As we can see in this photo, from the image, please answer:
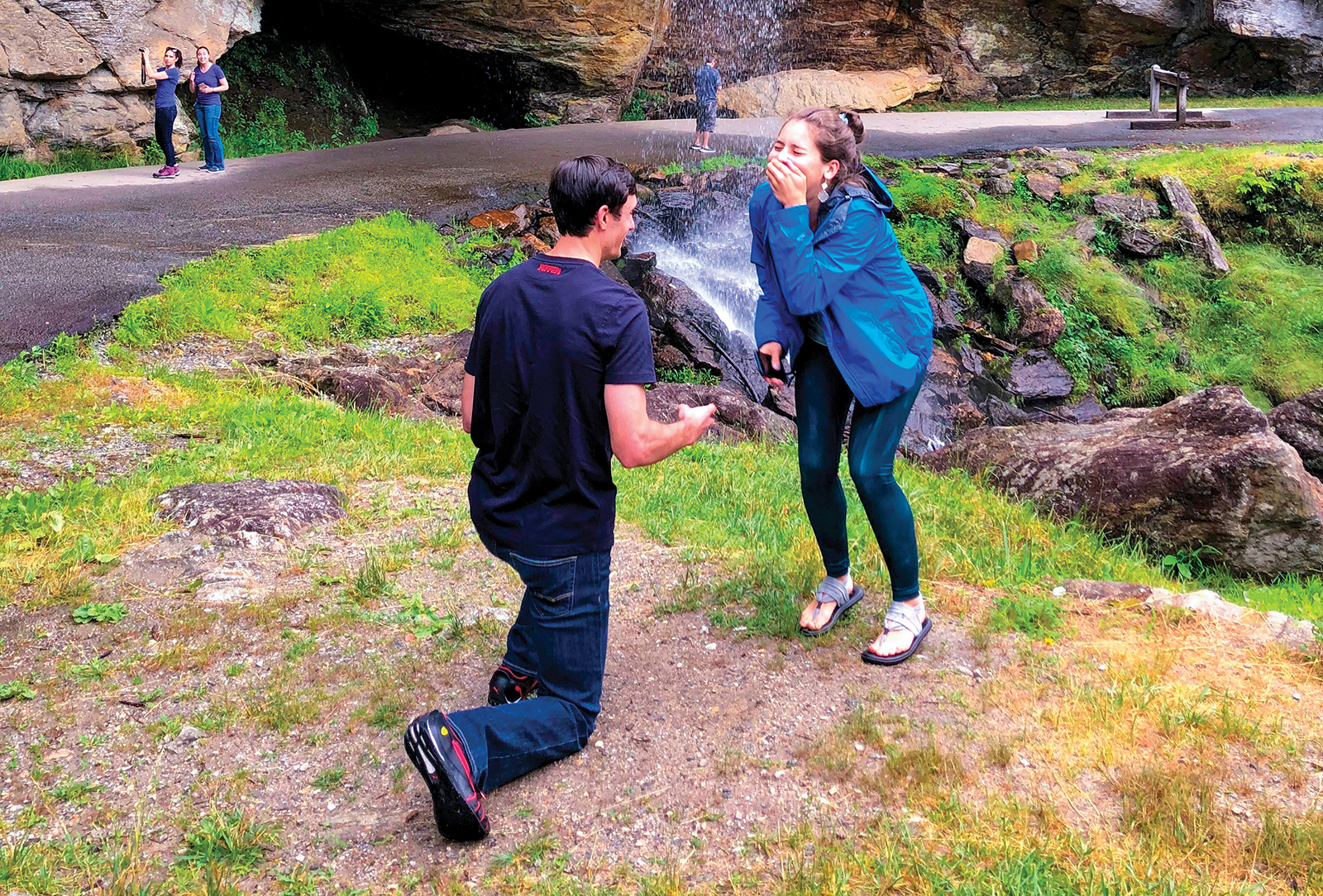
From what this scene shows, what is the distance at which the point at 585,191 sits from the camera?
9.12 ft

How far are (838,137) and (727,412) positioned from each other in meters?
5.24

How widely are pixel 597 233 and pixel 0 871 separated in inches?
86.2

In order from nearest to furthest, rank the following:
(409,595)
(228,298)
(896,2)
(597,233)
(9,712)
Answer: (597,233) < (9,712) < (409,595) < (228,298) < (896,2)

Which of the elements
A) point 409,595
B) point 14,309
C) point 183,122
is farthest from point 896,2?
point 409,595

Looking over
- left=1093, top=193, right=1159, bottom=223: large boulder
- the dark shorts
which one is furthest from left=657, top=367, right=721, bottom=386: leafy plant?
the dark shorts

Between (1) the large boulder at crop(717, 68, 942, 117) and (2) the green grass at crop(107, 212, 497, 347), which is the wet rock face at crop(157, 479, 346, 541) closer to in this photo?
(2) the green grass at crop(107, 212, 497, 347)

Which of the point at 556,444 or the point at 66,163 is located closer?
the point at 556,444

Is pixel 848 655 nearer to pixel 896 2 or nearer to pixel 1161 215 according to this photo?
pixel 1161 215

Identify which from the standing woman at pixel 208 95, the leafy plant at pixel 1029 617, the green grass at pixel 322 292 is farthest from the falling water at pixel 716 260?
the leafy plant at pixel 1029 617

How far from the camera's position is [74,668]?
3.65 metres

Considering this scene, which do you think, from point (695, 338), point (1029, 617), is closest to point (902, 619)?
point (1029, 617)

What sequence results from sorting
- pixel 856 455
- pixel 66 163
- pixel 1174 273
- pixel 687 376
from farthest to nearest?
1. pixel 66 163
2. pixel 1174 273
3. pixel 687 376
4. pixel 856 455

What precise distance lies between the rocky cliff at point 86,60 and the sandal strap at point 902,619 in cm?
1500

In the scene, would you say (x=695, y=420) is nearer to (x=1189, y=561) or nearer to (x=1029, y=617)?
(x=1029, y=617)
